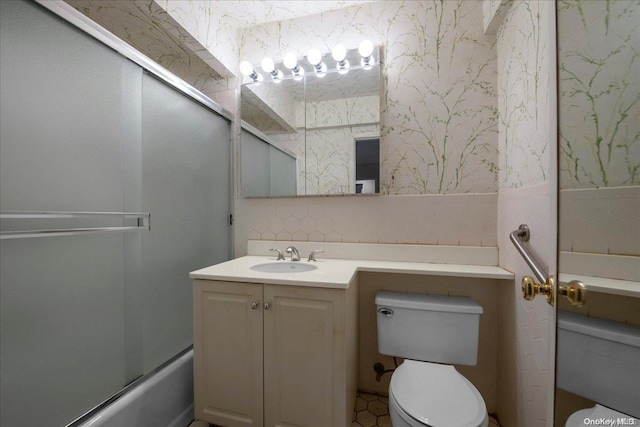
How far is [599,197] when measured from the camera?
50 cm

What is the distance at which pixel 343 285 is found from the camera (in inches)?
40.1

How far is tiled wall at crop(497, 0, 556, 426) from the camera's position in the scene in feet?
3.01

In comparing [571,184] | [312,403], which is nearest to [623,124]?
[571,184]

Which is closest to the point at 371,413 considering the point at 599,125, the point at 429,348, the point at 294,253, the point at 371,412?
the point at 371,412

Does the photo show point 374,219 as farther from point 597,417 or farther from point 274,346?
point 597,417

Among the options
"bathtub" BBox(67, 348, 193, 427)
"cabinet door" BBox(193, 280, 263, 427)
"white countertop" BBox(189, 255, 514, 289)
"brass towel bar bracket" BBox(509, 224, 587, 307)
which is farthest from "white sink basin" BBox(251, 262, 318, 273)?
"brass towel bar bracket" BBox(509, 224, 587, 307)

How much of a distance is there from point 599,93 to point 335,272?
101 cm

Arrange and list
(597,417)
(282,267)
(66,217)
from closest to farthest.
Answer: (597,417), (66,217), (282,267)

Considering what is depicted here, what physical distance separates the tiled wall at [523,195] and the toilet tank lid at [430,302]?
0.60ft

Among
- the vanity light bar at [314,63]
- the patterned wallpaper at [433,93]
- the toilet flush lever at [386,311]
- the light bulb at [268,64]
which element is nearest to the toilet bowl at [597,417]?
the toilet flush lever at [386,311]

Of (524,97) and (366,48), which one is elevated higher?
(366,48)

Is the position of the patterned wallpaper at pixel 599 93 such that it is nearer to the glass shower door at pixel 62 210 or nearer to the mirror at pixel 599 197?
the mirror at pixel 599 197

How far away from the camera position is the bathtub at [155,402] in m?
0.96

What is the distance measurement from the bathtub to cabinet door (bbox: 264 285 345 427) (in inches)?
19.6
